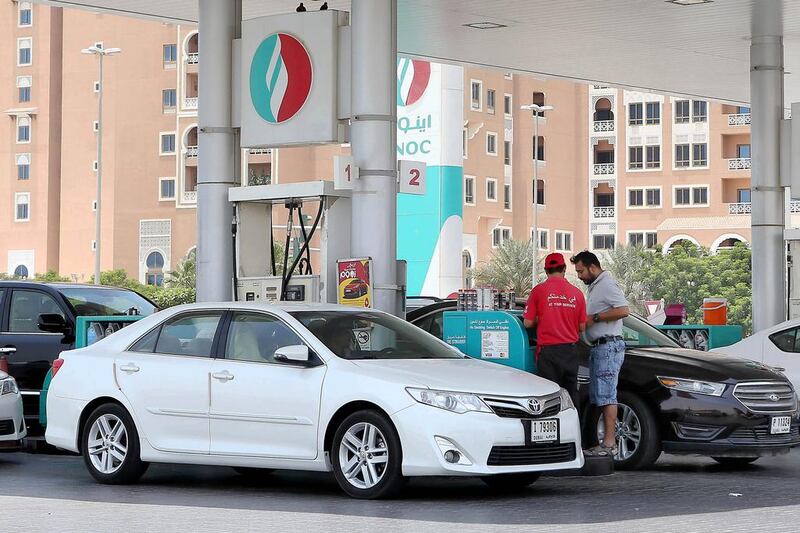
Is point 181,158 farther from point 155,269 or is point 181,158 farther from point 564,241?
point 564,241

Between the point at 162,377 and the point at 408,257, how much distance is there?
39.1 metres

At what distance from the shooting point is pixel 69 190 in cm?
9925

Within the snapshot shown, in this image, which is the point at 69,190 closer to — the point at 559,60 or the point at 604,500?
the point at 559,60

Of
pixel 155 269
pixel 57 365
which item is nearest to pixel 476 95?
pixel 155 269

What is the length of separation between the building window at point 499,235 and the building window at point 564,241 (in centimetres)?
543

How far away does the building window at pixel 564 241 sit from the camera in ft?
349

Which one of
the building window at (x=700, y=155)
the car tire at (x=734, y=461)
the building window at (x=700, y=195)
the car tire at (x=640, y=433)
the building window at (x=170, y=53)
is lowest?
the car tire at (x=734, y=461)

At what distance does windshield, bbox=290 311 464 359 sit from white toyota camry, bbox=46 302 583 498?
0.02 meters

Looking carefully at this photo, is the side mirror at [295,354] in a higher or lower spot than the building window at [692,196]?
lower

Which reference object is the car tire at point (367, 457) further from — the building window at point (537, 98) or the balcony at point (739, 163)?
the building window at point (537, 98)

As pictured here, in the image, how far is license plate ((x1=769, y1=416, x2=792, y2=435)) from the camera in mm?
13516

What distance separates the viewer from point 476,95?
9869cm

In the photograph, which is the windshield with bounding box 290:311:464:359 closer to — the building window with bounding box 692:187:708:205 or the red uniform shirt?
the red uniform shirt

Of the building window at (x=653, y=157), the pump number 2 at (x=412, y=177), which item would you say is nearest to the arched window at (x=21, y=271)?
the building window at (x=653, y=157)
